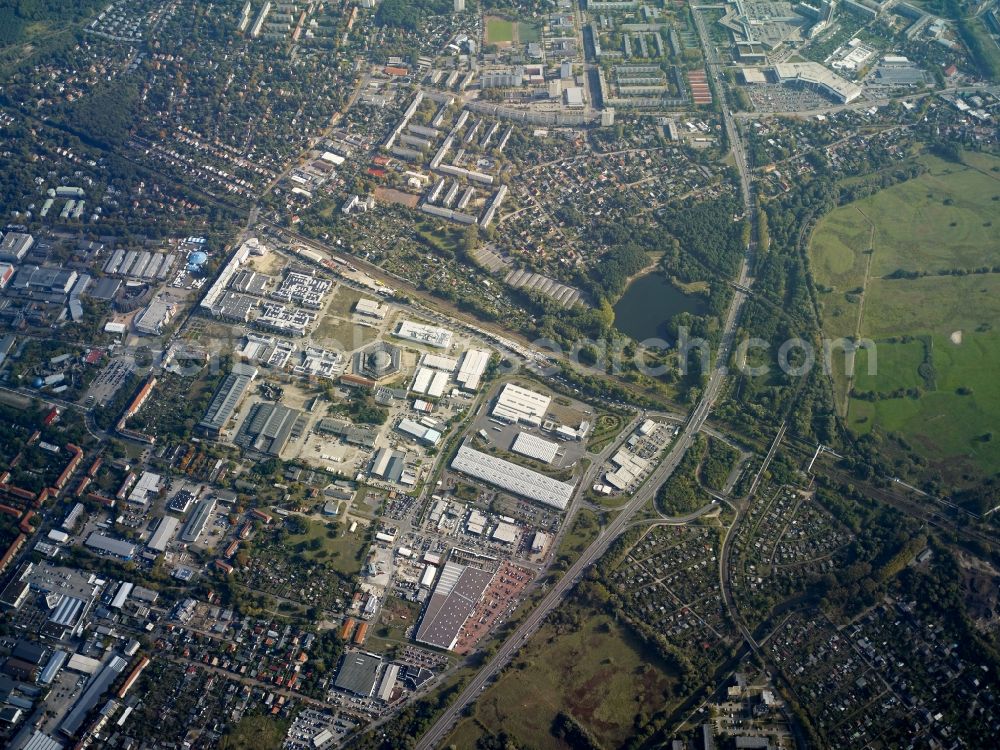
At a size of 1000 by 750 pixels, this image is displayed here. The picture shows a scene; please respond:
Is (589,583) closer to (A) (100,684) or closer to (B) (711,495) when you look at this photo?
(B) (711,495)

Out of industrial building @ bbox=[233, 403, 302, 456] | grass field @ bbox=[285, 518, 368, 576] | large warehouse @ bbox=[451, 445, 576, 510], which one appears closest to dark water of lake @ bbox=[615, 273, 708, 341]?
large warehouse @ bbox=[451, 445, 576, 510]

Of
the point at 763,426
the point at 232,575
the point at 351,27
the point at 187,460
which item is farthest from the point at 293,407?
the point at 351,27

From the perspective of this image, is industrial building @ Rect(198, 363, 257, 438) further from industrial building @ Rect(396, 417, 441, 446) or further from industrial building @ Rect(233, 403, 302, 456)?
industrial building @ Rect(396, 417, 441, 446)

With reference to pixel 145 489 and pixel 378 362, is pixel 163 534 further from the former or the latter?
pixel 378 362

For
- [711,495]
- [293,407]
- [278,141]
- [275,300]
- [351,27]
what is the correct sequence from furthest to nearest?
[351,27]
[278,141]
[275,300]
[293,407]
[711,495]

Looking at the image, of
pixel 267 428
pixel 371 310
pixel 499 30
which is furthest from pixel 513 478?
pixel 499 30
